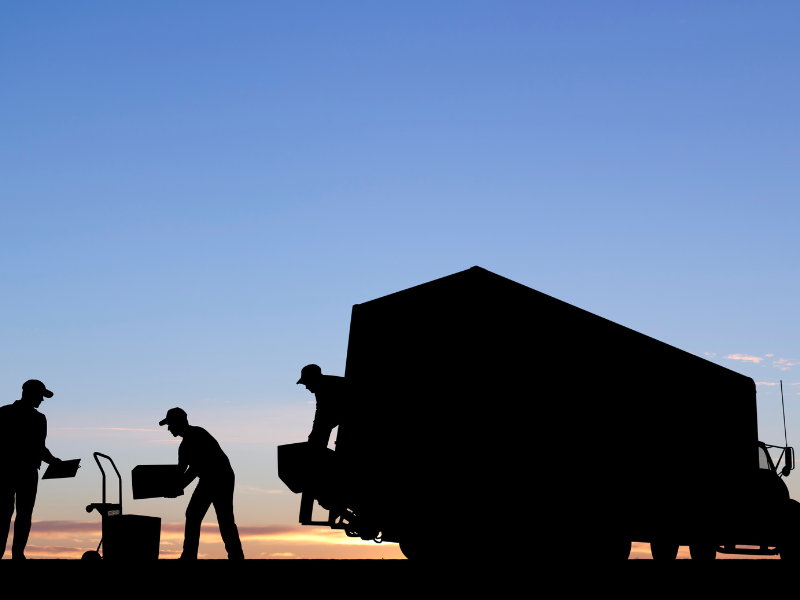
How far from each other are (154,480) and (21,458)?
1740 millimetres

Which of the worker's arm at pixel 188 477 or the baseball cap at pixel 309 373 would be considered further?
the baseball cap at pixel 309 373

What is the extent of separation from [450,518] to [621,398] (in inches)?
113

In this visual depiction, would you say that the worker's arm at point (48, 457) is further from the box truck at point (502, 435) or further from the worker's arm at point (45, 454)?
the box truck at point (502, 435)

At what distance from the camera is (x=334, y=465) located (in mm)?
10617

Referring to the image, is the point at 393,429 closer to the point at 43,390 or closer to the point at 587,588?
the point at 587,588

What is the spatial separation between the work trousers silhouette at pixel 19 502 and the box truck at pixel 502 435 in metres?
3.04

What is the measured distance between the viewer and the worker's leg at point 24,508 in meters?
11.0

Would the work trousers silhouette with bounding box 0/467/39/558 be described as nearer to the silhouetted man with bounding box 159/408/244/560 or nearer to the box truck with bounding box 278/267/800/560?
the silhouetted man with bounding box 159/408/244/560

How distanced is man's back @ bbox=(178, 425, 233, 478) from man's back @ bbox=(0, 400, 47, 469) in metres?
1.75

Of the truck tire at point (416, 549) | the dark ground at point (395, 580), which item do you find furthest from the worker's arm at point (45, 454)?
the truck tire at point (416, 549)

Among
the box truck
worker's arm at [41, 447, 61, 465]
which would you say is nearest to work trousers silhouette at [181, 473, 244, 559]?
the box truck

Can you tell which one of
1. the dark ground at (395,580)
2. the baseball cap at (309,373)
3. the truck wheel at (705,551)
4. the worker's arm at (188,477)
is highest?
the baseball cap at (309,373)

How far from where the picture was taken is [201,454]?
Answer: 11008 mm

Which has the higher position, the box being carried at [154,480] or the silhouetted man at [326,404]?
the silhouetted man at [326,404]
